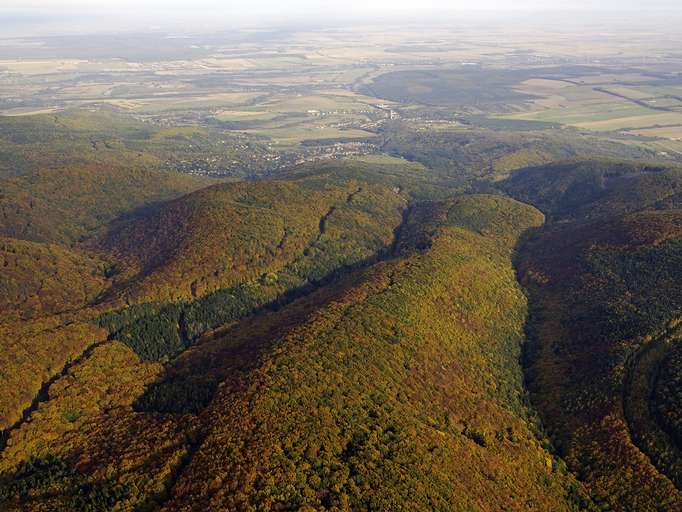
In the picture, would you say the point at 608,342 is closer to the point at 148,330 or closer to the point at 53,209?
the point at 148,330

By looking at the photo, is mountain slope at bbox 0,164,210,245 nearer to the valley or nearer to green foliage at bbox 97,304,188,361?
the valley

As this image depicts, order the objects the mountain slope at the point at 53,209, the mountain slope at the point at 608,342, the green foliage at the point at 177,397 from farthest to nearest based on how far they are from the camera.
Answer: the mountain slope at the point at 53,209
the green foliage at the point at 177,397
the mountain slope at the point at 608,342

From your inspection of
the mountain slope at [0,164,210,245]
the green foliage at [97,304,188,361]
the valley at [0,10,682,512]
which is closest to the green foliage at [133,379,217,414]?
the valley at [0,10,682,512]

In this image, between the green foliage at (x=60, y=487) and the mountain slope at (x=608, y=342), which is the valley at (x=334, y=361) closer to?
the green foliage at (x=60, y=487)

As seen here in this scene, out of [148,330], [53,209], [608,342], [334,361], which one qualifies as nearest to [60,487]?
[334,361]

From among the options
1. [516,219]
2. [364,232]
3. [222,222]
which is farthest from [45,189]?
[516,219]

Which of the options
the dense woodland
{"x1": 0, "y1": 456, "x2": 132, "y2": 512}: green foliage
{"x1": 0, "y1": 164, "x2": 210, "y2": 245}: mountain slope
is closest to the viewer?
{"x1": 0, "y1": 456, "x2": 132, "y2": 512}: green foliage

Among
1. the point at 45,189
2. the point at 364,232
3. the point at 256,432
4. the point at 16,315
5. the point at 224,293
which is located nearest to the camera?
the point at 256,432

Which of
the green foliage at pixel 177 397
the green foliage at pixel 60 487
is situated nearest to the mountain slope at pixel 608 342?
the green foliage at pixel 177 397

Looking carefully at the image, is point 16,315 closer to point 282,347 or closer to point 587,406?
point 282,347

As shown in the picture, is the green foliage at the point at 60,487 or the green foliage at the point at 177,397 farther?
the green foliage at the point at 177,397

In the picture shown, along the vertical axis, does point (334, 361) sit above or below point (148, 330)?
above
